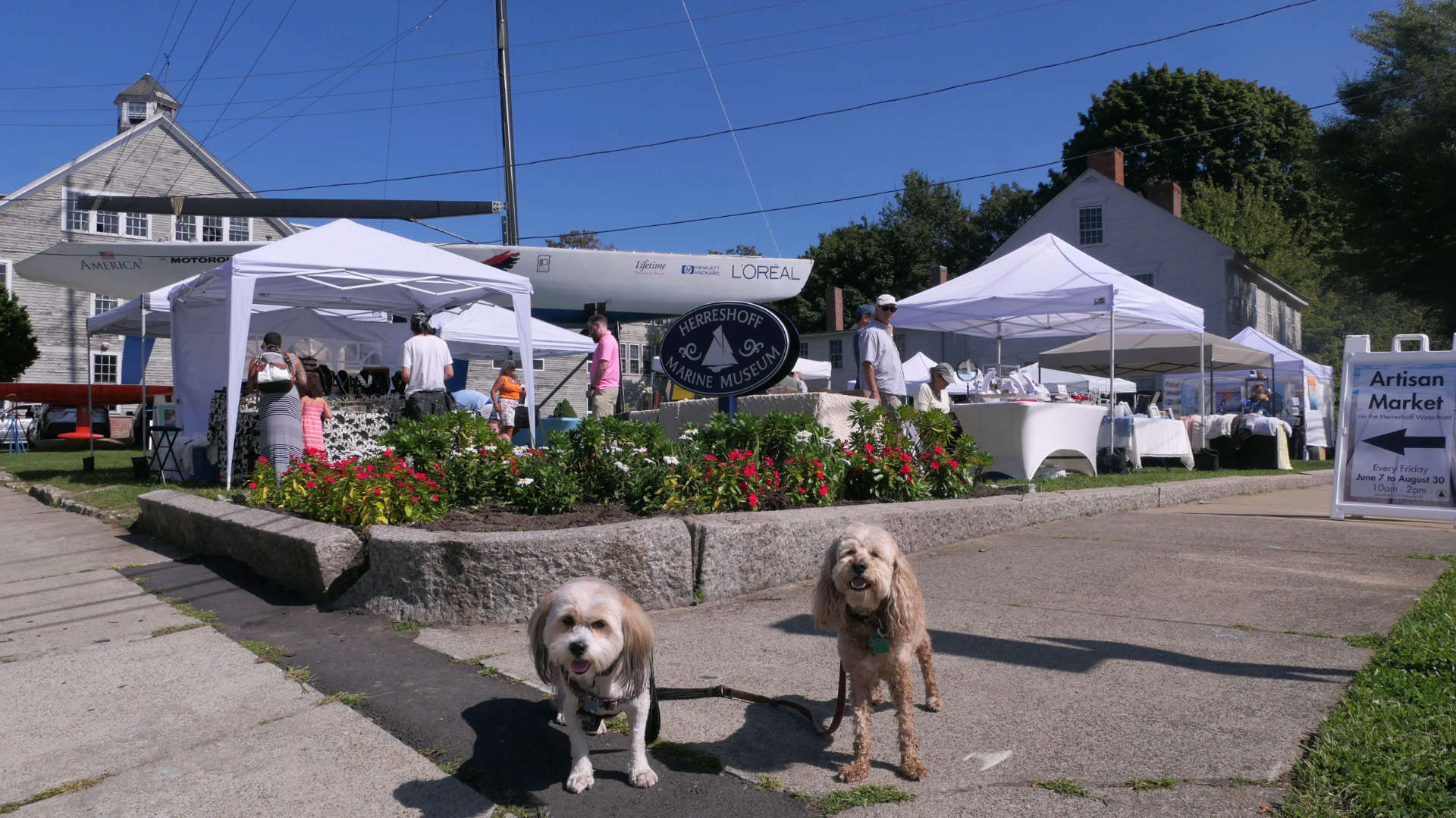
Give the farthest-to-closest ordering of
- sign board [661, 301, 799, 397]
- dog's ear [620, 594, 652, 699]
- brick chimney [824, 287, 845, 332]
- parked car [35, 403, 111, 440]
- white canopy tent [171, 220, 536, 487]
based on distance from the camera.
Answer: brick chimney [824, 287, 845, 332]
parked car [35, 403, 111, 440]
white canopy tent [171, 220, 536, 487]
sign board [661, 301, 799, 397]
dog's ear [620, 594, 652, 699]

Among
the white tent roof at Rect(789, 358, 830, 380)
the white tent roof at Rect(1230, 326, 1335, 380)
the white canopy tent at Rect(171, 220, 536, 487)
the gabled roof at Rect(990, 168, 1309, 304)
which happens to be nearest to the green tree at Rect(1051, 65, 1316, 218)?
the gabled roof at Rect(990, 168, 1309, 304)

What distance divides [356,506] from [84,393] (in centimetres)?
2746

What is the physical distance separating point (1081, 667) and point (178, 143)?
39.8 m

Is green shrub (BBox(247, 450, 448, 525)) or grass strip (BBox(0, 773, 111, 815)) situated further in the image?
green shrub (BBox(247, 450, 448, 525))

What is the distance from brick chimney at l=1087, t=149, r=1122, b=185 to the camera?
3669cm

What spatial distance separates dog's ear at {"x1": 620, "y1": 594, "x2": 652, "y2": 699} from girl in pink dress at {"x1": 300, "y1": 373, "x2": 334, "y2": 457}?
757cm

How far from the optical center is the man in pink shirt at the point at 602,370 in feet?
31.6

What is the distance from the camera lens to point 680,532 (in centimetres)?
494

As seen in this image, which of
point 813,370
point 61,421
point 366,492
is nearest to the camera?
point 366,492

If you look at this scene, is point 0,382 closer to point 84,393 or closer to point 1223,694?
point 84,393

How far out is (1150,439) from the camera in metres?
13.8

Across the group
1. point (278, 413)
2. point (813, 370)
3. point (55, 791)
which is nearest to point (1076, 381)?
point (813, 370)

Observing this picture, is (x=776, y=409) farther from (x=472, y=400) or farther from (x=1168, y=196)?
(x=1168, y=196)

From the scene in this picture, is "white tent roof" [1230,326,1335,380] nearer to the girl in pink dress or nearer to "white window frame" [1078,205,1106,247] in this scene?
"white window frame" [1078,205,1106,247]
